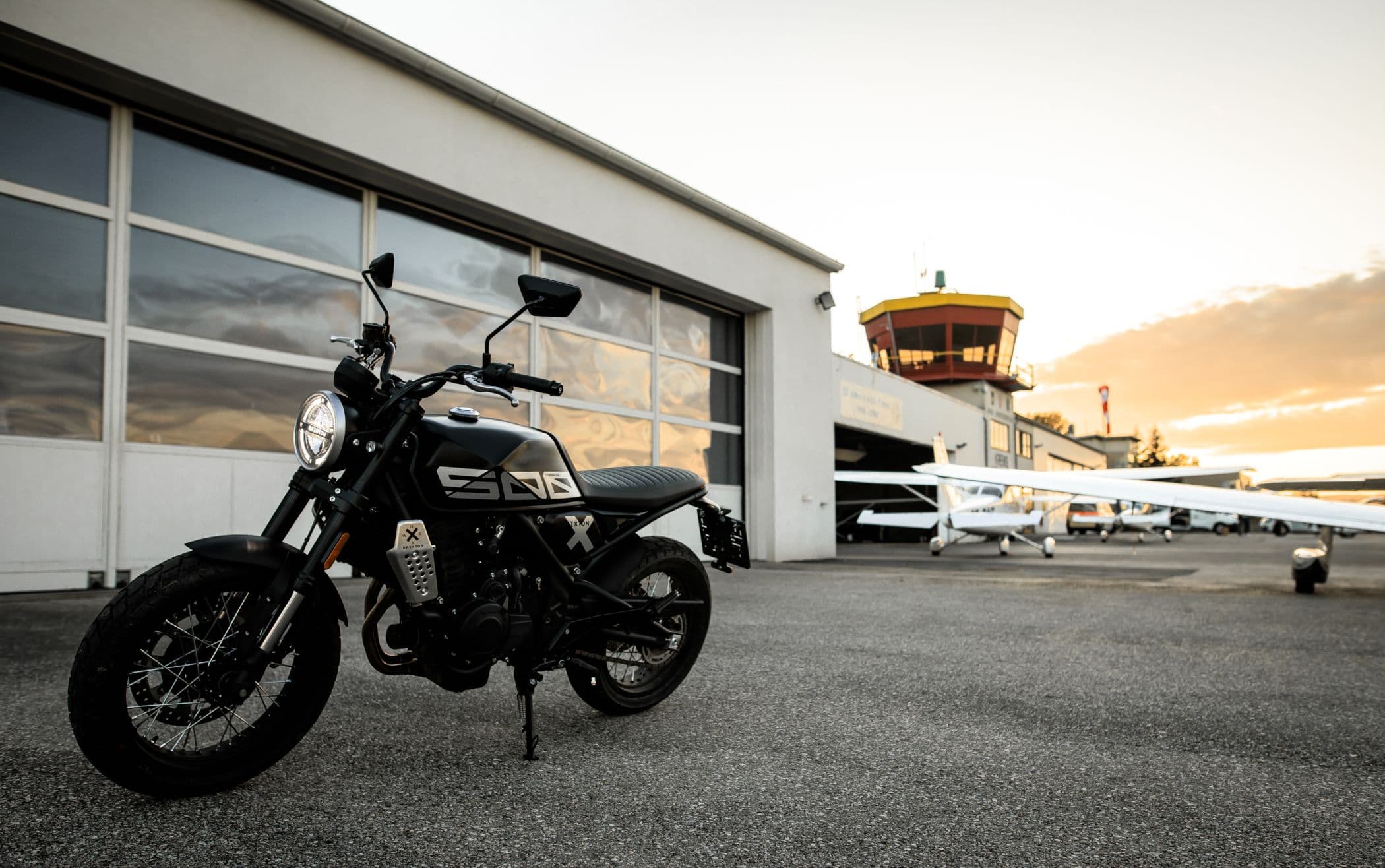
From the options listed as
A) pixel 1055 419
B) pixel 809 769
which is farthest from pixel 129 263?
pixel 1055 419

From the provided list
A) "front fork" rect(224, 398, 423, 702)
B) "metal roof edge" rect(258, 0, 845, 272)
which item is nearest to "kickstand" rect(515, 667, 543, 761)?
"front fork" rect(224, 398, 423, 702)

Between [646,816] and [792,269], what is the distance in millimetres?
12349

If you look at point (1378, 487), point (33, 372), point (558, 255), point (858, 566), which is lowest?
point (858, 566)

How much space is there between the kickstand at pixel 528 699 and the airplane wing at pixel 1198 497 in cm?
493

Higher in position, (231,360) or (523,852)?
(231,360)

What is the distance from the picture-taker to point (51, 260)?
630cm

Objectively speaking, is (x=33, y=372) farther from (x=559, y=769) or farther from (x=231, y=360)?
(x=559, y=769)

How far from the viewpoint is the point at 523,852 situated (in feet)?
6.24

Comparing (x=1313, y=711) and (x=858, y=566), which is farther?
(x=858, y=566)

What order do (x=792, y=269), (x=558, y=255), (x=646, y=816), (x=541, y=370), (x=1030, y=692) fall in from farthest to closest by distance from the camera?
(x=792, y=269), (x=558, y=255), (x=541, y=370), (x=1030, y=692), (x=646, y=816)

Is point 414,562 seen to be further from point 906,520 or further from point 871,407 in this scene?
point 871,407

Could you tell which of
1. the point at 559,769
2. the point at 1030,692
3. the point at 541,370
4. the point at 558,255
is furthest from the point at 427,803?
the point at 558,255

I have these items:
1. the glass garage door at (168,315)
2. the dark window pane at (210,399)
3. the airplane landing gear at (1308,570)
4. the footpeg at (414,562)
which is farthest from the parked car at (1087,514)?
the footpeg at (414,562)

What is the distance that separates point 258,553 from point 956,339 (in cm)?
3669
